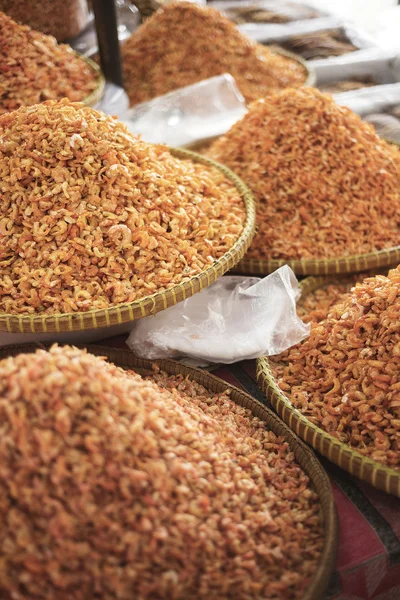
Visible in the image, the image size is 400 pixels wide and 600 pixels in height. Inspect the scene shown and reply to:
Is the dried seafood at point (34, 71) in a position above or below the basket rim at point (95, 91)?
above

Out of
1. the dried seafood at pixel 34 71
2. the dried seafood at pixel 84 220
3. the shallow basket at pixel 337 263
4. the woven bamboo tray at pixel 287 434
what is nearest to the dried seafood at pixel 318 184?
the shallow basket at pixel 337 263

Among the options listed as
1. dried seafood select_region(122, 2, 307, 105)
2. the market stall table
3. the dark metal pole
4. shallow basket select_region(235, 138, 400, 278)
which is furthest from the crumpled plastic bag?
dried seafood select_region(122, 2, 307, 105)

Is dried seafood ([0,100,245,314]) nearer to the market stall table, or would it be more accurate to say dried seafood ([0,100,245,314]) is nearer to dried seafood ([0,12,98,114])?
dried seafood ([0,12,98,114])

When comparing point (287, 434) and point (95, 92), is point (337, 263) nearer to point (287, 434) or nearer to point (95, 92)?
point (287, 434)

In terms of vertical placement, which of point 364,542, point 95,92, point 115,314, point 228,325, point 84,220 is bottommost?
point 364,542

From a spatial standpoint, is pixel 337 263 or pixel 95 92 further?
pixel 95 92

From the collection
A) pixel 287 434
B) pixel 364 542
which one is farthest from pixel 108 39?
pixel 364 542

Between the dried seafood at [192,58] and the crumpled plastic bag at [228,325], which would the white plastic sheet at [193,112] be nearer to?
the dried seafood at [192,58]
